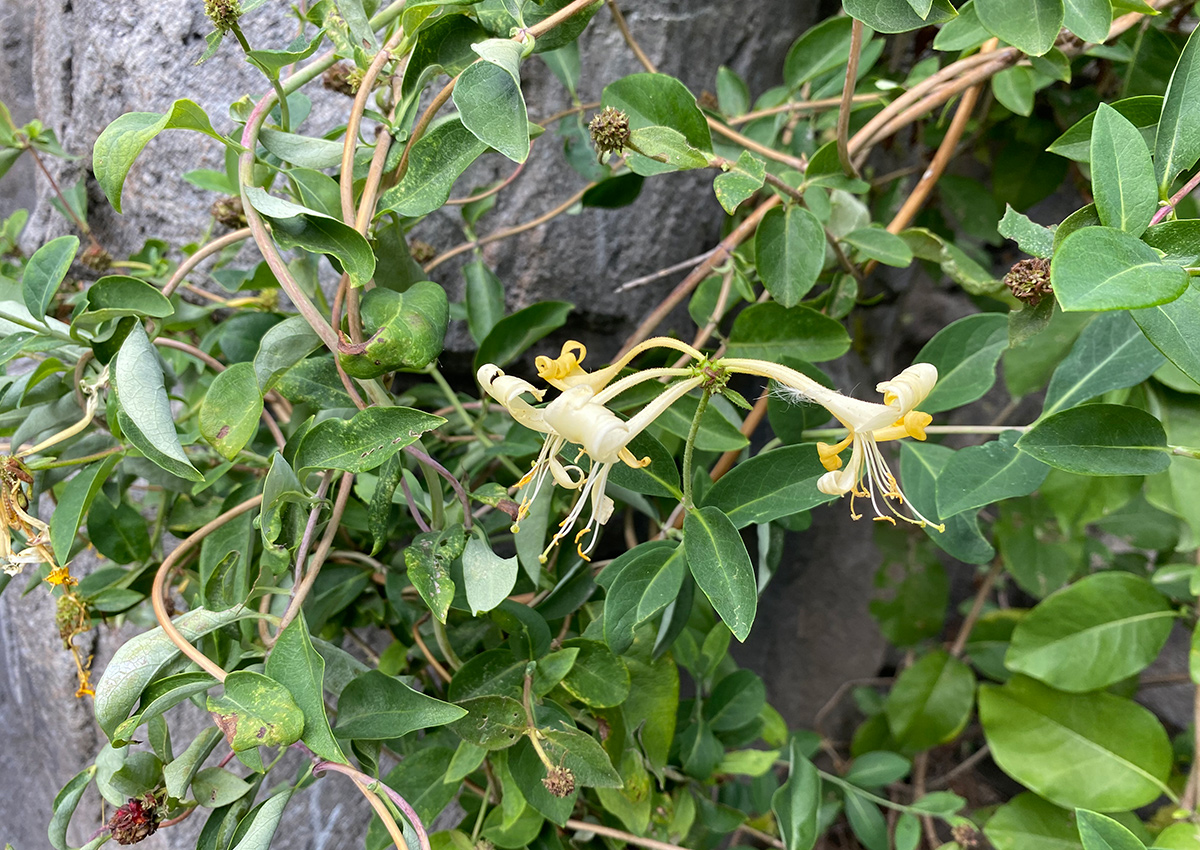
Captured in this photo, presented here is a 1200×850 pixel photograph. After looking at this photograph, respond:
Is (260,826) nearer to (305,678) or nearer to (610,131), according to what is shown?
(305,678)

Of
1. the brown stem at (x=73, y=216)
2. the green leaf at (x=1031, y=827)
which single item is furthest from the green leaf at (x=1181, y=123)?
the brown stem at (x=73, y=216)

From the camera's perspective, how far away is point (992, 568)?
151cm

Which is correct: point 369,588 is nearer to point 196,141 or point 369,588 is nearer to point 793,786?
point 793,786

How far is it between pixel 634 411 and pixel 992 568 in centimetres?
113

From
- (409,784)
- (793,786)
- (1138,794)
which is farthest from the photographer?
(1138,794)

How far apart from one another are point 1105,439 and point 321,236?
0.61 metres

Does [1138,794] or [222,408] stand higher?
[222,408]

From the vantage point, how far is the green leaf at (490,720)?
0.66m

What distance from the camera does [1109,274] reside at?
39cm

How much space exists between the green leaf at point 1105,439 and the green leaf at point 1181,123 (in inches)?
6.7

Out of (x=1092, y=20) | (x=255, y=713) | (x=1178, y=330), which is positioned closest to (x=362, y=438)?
(x=255, y=713)

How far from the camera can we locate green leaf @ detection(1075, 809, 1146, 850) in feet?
1.88

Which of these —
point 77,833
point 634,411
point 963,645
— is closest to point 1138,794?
point 963,645

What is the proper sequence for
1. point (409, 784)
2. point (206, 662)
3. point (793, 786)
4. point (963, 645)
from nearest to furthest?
point (206, 662) → point (409, 784) → point (793, 786) → point (963, 645)
